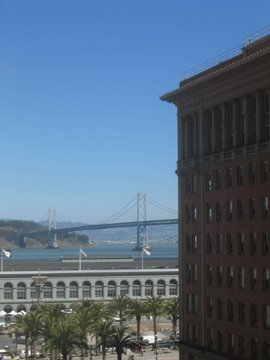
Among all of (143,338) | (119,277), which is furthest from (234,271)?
(119,277)

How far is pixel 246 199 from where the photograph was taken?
164 feet

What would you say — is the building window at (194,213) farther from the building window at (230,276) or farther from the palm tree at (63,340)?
the palm tree at (63,340)

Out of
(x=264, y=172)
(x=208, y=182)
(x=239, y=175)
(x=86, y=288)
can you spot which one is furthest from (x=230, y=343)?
(x=86, y=288)

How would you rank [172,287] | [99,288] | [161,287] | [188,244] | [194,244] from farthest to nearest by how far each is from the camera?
[172,287] → [161,287] → [99,288] → [188,244] → [194,244]

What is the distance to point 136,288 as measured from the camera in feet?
370

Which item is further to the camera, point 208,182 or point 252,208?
point 208,182

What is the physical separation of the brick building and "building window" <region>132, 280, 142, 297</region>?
5440cm

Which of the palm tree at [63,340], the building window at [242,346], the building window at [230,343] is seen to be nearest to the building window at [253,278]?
the building window at [242,346]

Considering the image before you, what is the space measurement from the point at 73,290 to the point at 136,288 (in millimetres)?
12407

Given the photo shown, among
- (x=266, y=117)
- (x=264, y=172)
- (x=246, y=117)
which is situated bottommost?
(x=264, y=172)

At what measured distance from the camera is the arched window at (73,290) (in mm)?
110125

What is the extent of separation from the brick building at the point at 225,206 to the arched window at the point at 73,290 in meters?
54.4

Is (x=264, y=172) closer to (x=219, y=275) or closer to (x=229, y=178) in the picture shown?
(x=229, y=178)

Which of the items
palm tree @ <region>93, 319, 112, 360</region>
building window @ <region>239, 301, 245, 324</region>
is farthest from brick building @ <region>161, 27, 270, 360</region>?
palm tree @ <region>93, 319, 112, 360</region>
